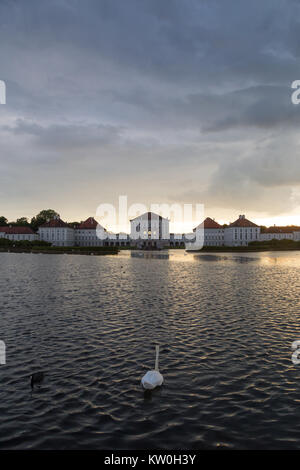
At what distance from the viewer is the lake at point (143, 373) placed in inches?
331

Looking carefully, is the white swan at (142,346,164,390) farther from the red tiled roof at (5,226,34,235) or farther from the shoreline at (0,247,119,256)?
the red tiled roof at (5,226,34,235)

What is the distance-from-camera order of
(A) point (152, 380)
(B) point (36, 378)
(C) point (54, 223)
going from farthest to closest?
(C) point (54, 223) → (B) point (36, 378) → (A) point (152, 380)

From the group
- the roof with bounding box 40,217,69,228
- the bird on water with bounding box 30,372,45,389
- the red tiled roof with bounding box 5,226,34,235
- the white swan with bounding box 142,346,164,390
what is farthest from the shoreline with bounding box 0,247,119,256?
the white swan with bounding box 142,346,164,390

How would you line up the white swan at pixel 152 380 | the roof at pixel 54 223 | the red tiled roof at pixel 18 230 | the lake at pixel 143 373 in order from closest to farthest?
1. the lake at pixel 143 373
2. the white swan at pixel 152 380
3. the red tiled roof at pixel 18 230
4. the roof at pixel 54 223

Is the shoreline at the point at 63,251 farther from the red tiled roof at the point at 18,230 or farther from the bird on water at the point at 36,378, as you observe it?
the bird on water at the point at 36,378

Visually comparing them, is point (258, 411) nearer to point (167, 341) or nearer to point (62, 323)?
point (167, 341)

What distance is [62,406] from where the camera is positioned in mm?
9688

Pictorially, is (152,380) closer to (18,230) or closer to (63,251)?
(63,251)

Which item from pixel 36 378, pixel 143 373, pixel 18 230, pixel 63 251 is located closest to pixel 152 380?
pixel 143 373

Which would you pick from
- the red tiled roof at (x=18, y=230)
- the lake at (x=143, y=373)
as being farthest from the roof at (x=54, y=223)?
the lake at (x=143, y=373)

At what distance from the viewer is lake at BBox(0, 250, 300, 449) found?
27.6 feet

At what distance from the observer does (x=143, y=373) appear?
1202 centimetres

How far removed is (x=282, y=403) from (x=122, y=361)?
5.98 meters
